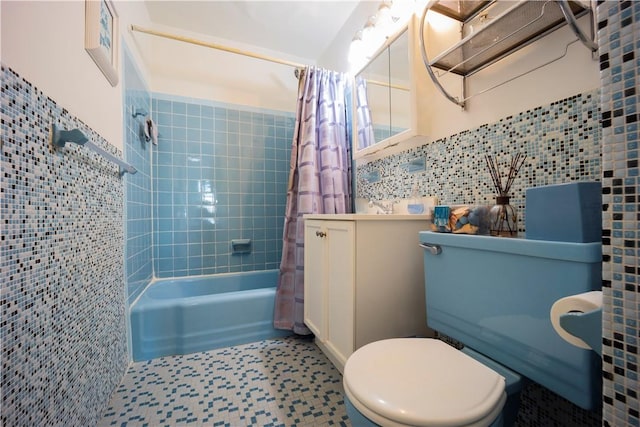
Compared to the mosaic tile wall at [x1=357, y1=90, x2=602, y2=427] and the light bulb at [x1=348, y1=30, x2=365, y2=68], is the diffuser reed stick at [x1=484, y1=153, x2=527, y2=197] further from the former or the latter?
the light bulb at [x1=348, y1=30, x2=365, y2=68]

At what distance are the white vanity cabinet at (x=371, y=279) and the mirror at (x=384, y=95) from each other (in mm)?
602

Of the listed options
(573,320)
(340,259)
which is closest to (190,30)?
(340,259)

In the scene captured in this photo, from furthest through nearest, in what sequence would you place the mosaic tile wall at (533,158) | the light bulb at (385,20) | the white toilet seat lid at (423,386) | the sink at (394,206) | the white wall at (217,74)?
the white wall at (217,74) < the light bulb at (385,20) < the sink at (394,206) < the mosaic tile wall at (533,158) < the white toilet seat lid at (423,386)

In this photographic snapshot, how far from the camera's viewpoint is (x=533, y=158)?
0.89 metres

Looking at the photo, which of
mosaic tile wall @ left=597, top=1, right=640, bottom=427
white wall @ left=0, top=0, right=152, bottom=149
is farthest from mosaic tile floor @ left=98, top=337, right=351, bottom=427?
white wall @ left=0, top=0, right=152, bottom=149

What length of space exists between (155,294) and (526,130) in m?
2.37

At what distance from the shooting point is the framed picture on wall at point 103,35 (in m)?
1.00

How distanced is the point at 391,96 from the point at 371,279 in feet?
→ 3.43

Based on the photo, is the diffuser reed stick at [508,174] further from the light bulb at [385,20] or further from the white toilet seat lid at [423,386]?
the light bulb at [385,20]

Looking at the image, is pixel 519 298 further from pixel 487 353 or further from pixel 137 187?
pixel 137 187

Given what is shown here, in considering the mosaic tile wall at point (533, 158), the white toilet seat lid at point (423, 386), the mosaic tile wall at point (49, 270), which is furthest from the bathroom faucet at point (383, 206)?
the mosaic tile wall at point (49, 270)

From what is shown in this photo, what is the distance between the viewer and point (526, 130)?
91 cm

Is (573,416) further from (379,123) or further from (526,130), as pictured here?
(379,123)

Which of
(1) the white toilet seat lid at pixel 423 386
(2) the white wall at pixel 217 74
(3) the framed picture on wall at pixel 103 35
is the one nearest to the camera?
(1) the white toilet seat lid at pixel 423 386
